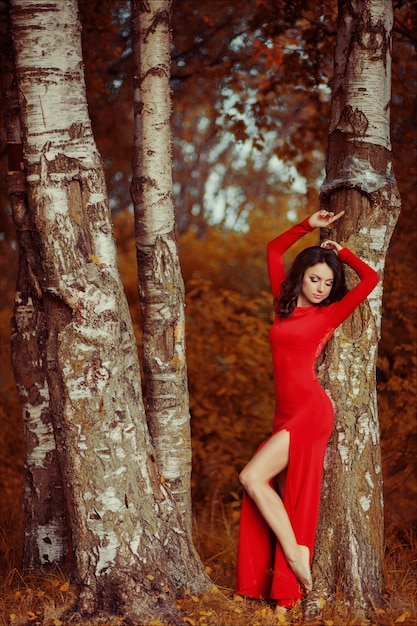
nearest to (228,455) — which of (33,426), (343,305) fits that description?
(33,426)

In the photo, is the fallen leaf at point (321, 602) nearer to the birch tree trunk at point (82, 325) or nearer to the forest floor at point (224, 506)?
the forest floor at point (224, 506)

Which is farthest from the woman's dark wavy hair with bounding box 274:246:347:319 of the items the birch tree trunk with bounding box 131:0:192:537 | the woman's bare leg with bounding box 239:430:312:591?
the woman's bare leg with bounding box 239:430:312:591

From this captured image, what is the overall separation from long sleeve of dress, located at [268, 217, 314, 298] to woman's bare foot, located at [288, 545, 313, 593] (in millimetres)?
1499

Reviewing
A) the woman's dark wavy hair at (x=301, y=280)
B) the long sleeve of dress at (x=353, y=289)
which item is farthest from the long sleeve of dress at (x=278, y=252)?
the long sleeve of dress at (x=353, y=289)

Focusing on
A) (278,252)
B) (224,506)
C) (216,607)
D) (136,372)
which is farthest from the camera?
(224,506)

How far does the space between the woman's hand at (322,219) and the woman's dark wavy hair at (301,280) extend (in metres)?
0.14

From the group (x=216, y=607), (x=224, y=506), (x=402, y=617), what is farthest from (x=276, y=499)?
(x=224, y=506)

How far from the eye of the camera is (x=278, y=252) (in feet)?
14.4

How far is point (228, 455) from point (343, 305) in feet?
13.3

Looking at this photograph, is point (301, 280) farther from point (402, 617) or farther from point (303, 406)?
point (402, 617)

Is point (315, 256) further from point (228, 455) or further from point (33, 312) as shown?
point (228, 455)

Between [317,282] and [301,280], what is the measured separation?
0.35 feet

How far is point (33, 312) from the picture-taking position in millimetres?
4504

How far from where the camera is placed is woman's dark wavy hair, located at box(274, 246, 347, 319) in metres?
4.05
